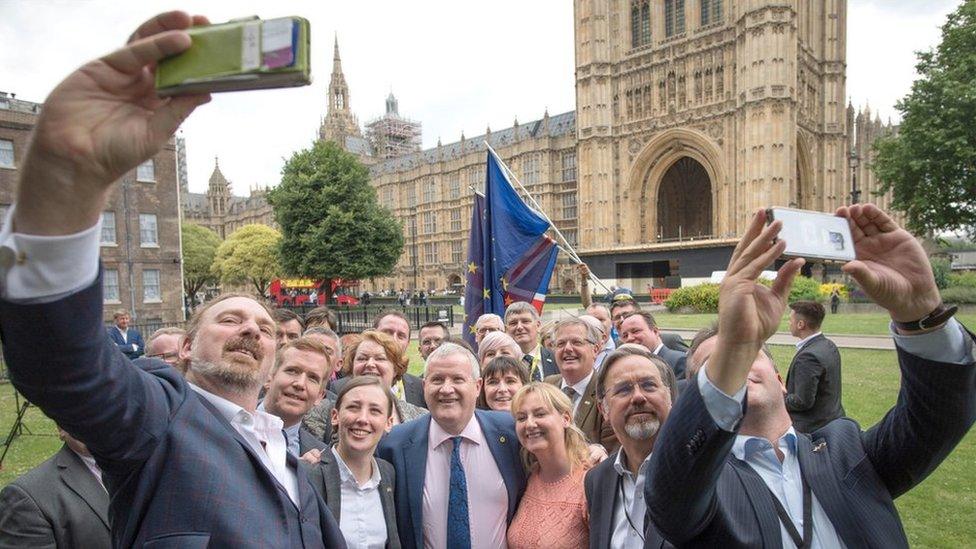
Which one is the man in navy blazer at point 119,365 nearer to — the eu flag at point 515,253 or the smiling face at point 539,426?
the smiling face at point 539,426

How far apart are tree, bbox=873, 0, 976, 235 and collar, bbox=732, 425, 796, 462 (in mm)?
25393

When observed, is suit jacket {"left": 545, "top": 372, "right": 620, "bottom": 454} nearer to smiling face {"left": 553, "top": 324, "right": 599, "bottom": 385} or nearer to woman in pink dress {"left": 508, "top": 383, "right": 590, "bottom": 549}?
smiling face {"left": 553, "top": 324, "right": 599, "bottom": 385}

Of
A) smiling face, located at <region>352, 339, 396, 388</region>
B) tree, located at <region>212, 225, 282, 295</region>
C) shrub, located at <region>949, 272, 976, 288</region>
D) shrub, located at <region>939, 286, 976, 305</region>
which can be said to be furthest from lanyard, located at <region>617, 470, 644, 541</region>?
tree, located at <region>212, 225, 282, 295</region>

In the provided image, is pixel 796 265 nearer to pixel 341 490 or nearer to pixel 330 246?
pixel 341 490

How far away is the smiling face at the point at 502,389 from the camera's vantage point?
4.34 meters

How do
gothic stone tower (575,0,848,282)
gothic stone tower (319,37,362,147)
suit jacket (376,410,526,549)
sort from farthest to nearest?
gothic stone tower (319,37,362,147) → gothic stone tower (575,0,848,282) → suit jacket (376,410,526,549)

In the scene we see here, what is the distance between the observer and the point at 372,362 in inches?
189

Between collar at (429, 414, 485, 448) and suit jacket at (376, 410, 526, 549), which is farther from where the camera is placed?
collar at (429, 414, 485, 448)

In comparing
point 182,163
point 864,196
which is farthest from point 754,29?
point 182,163

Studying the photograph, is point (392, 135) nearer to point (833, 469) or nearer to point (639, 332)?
point (639, 332)

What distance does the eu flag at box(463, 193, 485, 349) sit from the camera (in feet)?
33.5

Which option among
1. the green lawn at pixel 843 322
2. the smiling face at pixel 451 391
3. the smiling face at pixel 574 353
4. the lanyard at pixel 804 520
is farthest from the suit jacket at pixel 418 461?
the green lawn at pixel 843 322

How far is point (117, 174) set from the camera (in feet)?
4.12

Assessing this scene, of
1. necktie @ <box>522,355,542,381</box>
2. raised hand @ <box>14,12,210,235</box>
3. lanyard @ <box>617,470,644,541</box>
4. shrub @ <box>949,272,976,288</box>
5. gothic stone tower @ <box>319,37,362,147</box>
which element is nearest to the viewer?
raised hand @ <box>14,12,210,235</box>
